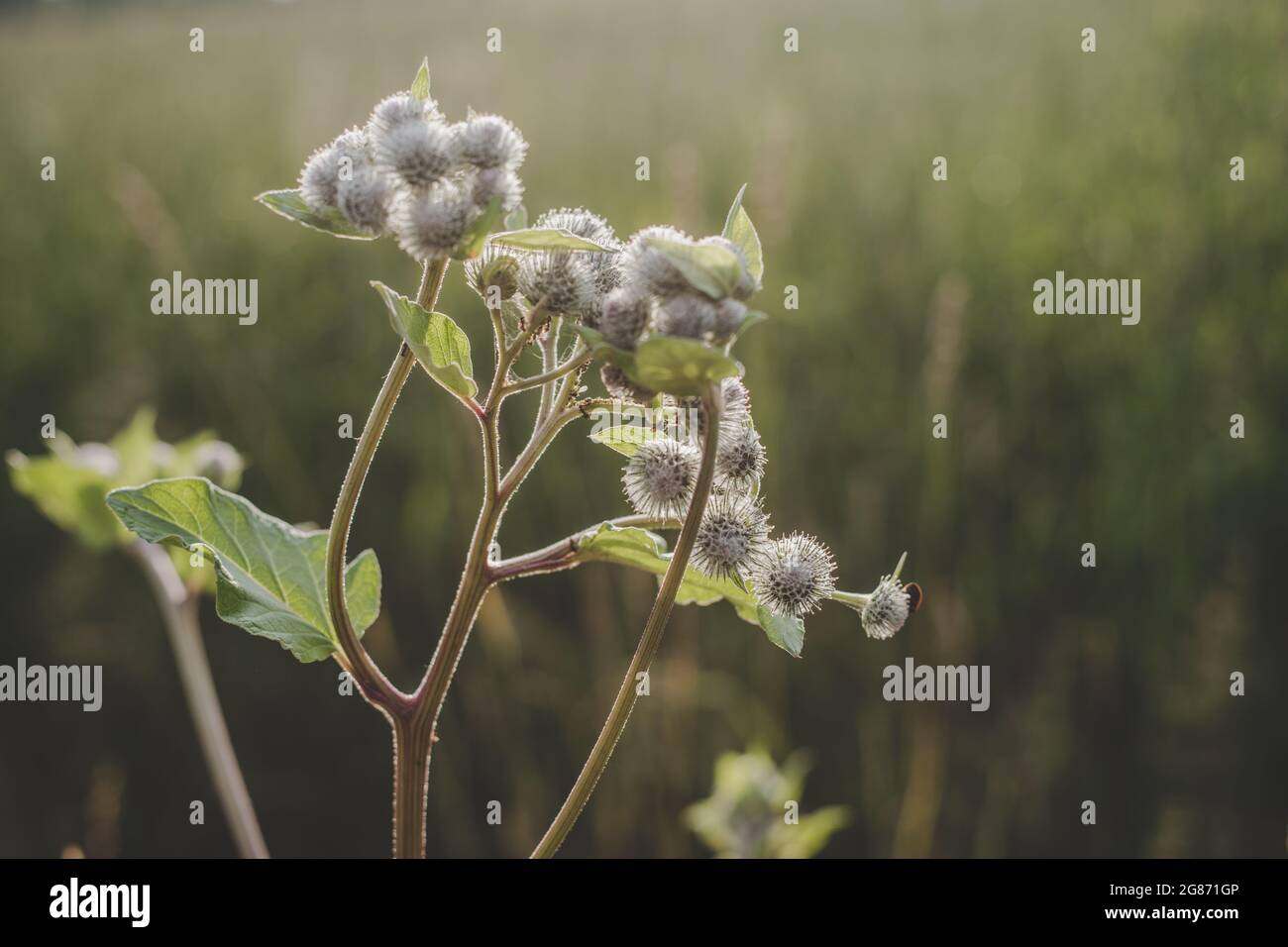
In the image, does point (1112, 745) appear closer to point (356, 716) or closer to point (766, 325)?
point (766, 325)

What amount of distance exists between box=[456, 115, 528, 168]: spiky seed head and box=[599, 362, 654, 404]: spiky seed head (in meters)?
0.24

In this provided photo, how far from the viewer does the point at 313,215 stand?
1265 millimetres

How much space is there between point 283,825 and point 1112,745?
2720 mm

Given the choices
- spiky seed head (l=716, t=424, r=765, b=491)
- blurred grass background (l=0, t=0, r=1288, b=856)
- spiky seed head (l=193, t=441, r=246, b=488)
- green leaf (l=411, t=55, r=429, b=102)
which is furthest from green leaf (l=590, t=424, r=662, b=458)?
blurred grass background (l=0, t=0, r=1288, b=856)

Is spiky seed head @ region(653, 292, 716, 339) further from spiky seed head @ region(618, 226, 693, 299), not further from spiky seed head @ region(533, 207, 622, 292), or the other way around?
spiky seed head @ region(533, 207, 622, 292)

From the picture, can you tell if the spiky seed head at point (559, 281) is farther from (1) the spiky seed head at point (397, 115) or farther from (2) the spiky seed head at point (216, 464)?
(2) the spiky seed head at point (216, 464)

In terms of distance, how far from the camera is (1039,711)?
12.0 ft

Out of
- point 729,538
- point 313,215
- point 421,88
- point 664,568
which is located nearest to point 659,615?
point 729,538

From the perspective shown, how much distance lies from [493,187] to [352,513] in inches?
14.4

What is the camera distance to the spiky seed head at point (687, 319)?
1090 millimetres

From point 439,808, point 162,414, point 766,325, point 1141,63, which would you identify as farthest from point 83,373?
point 1141,63

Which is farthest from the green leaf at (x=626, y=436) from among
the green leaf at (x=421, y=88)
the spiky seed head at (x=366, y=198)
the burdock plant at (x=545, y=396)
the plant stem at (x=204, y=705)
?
the plant stem at (x=204, y=705)

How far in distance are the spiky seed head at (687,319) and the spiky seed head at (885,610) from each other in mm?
350

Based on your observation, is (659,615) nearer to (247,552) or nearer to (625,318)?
(625,318)
